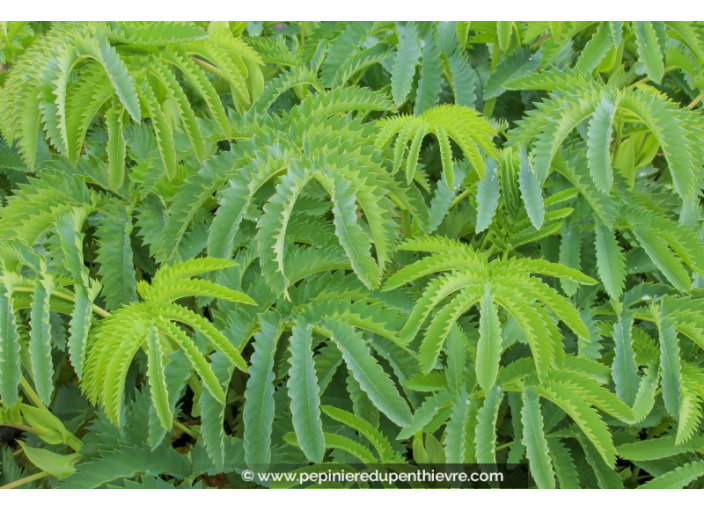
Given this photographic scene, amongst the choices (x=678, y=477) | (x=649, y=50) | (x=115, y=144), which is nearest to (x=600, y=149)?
(x=649, y=50)

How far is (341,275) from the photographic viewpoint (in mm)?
1163

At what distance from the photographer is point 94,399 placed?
1.02 metres

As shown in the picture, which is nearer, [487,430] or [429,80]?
[487,430]

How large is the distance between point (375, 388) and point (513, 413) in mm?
261

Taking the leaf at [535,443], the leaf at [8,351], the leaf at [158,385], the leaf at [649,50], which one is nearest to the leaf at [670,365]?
the leaf at [535,443]

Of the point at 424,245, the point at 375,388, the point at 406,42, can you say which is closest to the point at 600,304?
the point at 424,245

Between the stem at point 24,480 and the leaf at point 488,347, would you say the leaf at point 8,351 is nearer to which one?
the stem at point 24,480

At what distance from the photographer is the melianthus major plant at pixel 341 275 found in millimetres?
1015

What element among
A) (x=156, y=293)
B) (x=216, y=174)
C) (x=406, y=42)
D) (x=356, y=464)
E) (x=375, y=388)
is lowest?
(x=356, y=464)

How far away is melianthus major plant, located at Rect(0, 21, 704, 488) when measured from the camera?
101cm

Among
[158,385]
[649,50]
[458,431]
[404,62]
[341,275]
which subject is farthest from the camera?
[404,62]

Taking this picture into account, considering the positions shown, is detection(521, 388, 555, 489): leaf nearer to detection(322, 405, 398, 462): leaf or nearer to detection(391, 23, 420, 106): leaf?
detection(322, 405, 398, 462): leaf

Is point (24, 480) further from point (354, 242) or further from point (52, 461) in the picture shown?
point (354, 242)

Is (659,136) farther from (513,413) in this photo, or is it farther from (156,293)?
(156,293)
